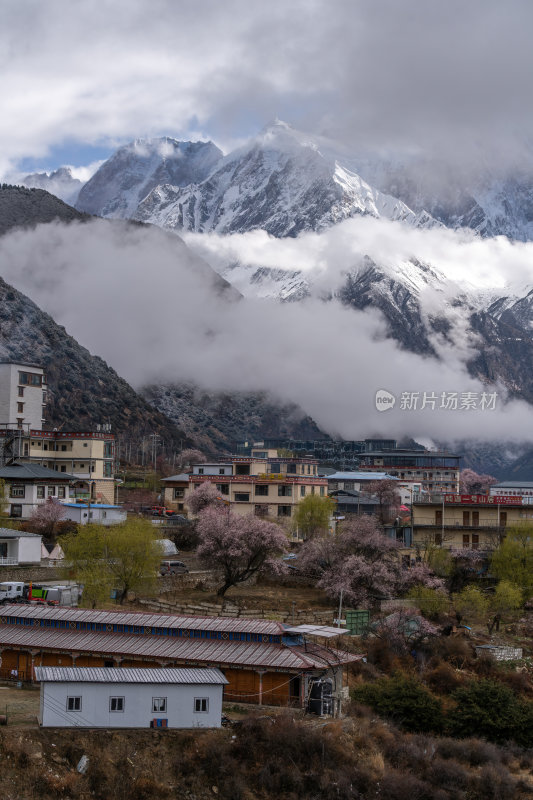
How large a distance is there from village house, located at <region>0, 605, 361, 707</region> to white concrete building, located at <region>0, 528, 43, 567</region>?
20.7 m

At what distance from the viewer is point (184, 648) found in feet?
166

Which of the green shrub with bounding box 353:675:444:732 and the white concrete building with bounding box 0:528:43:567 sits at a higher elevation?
the white concrete building with bounding box 0:528:43:567

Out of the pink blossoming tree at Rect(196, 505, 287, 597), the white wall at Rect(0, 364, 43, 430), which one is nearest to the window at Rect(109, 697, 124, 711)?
the pink blossoming tree at Rect(196, 505, 287, 597)

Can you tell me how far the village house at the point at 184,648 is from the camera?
48.4 meters

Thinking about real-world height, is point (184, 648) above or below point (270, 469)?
below

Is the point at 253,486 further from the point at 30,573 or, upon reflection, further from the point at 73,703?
the point at 73,703

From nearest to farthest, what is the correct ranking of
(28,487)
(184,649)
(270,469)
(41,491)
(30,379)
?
(184,649)
(28,487)
(41,491)
(270,469)
(30,379)

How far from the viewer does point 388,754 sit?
45281 mm

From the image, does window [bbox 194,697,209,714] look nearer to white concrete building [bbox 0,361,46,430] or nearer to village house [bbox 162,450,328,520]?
village house [bbox 162,450,328,520]

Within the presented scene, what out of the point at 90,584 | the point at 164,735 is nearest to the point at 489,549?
the point at 90,584

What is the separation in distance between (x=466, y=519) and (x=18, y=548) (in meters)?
37.3

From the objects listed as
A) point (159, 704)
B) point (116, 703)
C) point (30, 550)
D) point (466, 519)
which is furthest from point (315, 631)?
point (466, 519)

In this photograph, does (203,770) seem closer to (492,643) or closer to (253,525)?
(492,643)

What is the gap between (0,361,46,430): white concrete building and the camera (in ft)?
404
